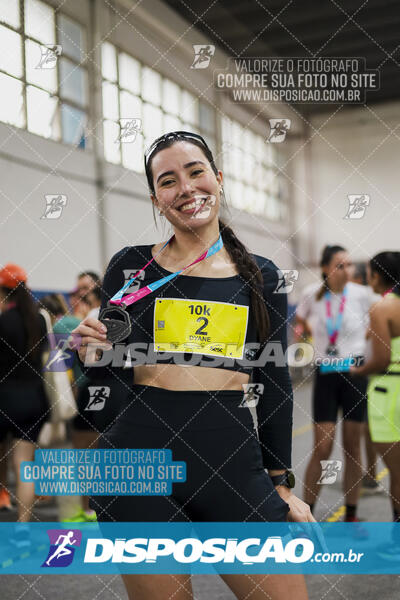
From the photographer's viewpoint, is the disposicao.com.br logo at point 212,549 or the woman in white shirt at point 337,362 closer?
the disposicao.com.br logo at point 212,549

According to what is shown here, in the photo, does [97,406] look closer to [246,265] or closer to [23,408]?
[23,408]

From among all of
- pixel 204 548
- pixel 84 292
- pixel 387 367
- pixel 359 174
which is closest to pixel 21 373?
pixel 84 292

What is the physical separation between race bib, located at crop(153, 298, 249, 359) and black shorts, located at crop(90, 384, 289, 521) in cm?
15

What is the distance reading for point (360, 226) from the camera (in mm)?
15094

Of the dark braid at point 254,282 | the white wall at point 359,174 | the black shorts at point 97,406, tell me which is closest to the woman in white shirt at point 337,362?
the black shorts at point 97,406

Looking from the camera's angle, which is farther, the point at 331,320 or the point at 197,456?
the point at 331,320

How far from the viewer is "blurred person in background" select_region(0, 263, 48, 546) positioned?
11.3 ft

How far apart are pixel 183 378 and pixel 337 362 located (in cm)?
242

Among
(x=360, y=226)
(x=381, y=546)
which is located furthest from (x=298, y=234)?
(x=381, y=546)

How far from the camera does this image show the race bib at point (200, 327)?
1.49 m

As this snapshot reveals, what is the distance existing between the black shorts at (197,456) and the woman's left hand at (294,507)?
0.08m

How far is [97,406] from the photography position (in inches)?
142

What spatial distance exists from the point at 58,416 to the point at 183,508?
8.55 ft

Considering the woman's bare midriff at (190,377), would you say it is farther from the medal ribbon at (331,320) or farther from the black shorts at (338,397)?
the medal ribbon at (331,320)
